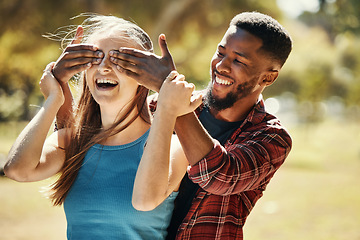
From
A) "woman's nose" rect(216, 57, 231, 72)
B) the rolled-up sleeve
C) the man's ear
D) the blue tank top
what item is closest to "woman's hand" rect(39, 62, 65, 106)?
the blue tank top

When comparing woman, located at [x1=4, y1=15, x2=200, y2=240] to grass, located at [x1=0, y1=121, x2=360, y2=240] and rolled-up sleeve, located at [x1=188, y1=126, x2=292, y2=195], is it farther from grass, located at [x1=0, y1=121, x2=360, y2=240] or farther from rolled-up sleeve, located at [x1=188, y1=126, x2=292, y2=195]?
grass, located at [x1=0, y1=121, x2=360, y2=240]

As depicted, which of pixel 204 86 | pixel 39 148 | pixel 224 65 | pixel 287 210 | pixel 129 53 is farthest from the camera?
pixel 287 210

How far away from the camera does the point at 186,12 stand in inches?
663

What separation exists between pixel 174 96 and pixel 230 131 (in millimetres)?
929

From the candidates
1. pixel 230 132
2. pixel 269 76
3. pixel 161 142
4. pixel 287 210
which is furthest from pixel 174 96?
pixel 287 210

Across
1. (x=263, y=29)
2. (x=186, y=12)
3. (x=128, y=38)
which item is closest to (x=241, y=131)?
(x=263, y=29)

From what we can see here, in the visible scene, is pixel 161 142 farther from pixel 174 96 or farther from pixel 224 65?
pixel 224 65

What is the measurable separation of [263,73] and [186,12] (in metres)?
14.6

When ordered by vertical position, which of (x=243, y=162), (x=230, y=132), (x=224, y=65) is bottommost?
(x=243, y=162)

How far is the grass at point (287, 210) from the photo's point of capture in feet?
24.7

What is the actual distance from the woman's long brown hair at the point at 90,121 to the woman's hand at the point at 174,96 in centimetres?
40

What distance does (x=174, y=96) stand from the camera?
5.85 ft

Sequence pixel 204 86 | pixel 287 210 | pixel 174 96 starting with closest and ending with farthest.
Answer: pixel 174 96
pixel 204 86
pixel 287 210

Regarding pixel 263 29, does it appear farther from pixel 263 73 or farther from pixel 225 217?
pixel 225 217
